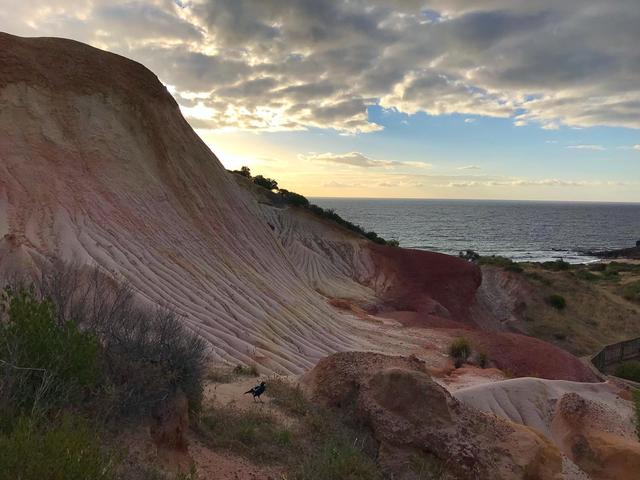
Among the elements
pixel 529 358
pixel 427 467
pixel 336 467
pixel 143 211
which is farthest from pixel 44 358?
pixel 529 358

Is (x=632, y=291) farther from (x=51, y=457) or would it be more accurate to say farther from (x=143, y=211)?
(x=51, y=457)

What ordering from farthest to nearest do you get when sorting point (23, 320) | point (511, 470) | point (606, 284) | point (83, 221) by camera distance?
point (606, 284), point (83, 221), point (511, 470), point (23, 320)

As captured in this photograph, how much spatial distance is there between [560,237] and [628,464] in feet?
336

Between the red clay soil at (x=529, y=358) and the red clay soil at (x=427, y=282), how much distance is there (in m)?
8.60

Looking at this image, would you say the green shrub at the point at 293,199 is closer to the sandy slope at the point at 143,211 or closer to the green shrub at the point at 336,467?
the sandy slope at the point at 143,211

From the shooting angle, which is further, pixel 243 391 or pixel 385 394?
pixel 243 391

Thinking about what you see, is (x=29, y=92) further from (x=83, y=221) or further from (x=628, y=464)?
(x=628, y=464)

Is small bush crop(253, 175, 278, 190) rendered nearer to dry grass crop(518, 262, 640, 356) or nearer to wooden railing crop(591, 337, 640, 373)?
dry grass crop(518, 262, 640, 356)

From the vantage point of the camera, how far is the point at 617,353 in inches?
918

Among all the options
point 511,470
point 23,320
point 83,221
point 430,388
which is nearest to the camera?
point 23,320

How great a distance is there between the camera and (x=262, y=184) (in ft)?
150

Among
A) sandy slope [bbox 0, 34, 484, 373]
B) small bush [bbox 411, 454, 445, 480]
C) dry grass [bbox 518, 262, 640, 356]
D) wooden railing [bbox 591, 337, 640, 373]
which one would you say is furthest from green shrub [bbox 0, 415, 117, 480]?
dry grass [bbox 518, 262, 640, 356]

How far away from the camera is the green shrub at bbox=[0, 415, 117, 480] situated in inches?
126

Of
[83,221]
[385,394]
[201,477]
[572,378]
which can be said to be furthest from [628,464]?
[83,221]
